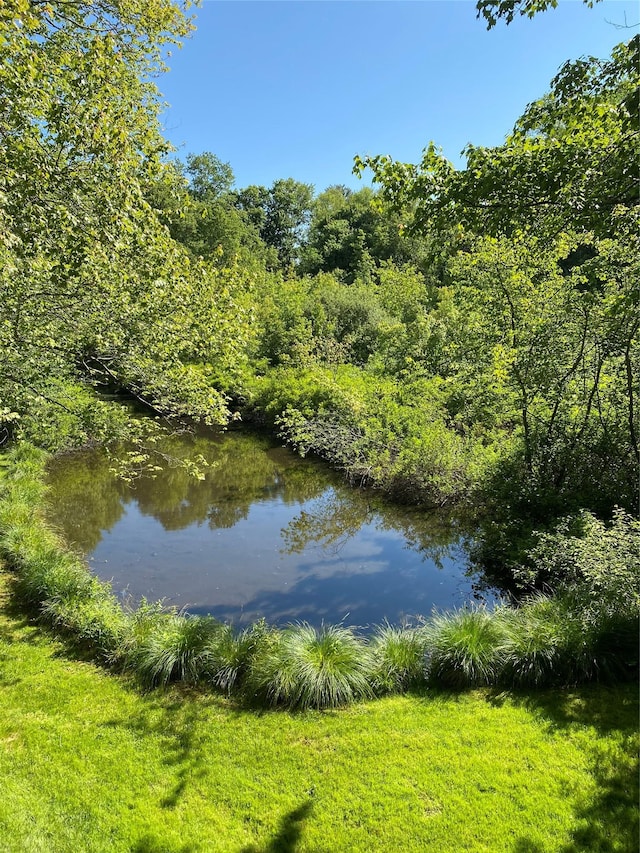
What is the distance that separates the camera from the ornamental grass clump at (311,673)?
5266mm

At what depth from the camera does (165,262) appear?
21.9 ft

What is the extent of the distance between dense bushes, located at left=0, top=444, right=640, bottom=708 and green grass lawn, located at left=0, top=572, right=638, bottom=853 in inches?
9.5

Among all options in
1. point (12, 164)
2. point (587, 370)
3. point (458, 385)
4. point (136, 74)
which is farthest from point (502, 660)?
point (136, 74)

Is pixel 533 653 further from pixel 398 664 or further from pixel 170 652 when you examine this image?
pixel 170 652

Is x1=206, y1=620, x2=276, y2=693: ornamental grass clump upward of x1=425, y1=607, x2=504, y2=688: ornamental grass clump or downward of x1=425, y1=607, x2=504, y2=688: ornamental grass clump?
downward

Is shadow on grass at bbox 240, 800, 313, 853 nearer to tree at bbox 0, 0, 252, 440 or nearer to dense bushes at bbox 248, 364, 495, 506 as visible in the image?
tree at bbox 0, 0, 252, 440

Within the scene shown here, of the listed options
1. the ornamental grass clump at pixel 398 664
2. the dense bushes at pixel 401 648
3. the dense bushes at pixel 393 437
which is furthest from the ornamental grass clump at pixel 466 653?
the dense bushes at pixel 393 437

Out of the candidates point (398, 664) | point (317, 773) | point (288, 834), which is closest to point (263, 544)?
point (398, 664)

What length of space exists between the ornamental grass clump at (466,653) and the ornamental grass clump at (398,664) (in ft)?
0.39

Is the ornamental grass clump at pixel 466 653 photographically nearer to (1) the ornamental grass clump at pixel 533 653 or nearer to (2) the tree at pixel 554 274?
(1) the ornamental grass clump at pixel 533 653

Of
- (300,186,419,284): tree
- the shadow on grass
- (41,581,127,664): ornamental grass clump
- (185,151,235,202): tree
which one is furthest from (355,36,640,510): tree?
(185,151,235,202): tree

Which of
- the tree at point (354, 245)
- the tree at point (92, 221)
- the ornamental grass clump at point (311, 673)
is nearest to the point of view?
the tree at point (92, 221)

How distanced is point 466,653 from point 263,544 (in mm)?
6288

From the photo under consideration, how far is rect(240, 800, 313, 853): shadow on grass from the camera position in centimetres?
358
